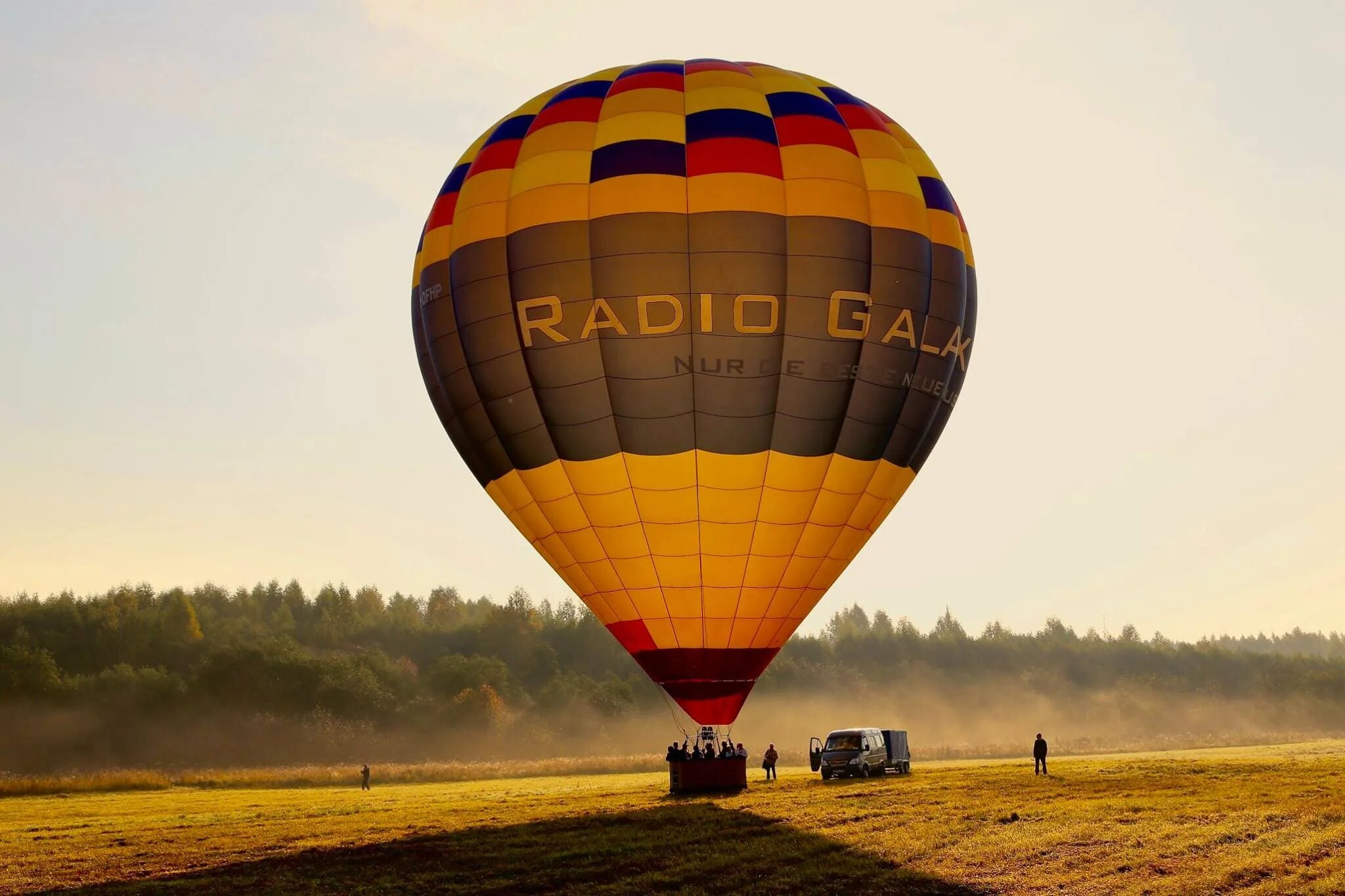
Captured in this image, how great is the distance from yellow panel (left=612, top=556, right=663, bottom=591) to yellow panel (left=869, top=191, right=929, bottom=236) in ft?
28.0

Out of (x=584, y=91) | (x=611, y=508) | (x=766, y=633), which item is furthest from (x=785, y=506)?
(x=584, y=91)

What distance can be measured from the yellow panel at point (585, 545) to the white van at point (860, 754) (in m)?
12.7

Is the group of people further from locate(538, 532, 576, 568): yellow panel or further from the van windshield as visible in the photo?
the van windshield

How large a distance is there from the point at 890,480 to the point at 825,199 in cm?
632

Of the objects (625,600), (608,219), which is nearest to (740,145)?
(608,219)

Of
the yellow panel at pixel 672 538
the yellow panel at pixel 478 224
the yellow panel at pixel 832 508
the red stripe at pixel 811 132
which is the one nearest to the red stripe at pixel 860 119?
the red stripe at pixel 811 132

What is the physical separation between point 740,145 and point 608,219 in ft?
10.4

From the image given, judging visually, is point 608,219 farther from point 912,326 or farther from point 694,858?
point 694,858

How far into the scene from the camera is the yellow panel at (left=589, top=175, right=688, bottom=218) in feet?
83.7

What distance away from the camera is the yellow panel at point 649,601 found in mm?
26672

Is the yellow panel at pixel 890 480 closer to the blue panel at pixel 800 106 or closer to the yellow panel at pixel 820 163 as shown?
the yellow panel at pixel 820 163

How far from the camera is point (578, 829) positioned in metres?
24.7

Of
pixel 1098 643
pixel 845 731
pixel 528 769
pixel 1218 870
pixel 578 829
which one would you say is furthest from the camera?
pixel 1098 643

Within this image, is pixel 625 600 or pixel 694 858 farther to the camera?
pixel 625 600
